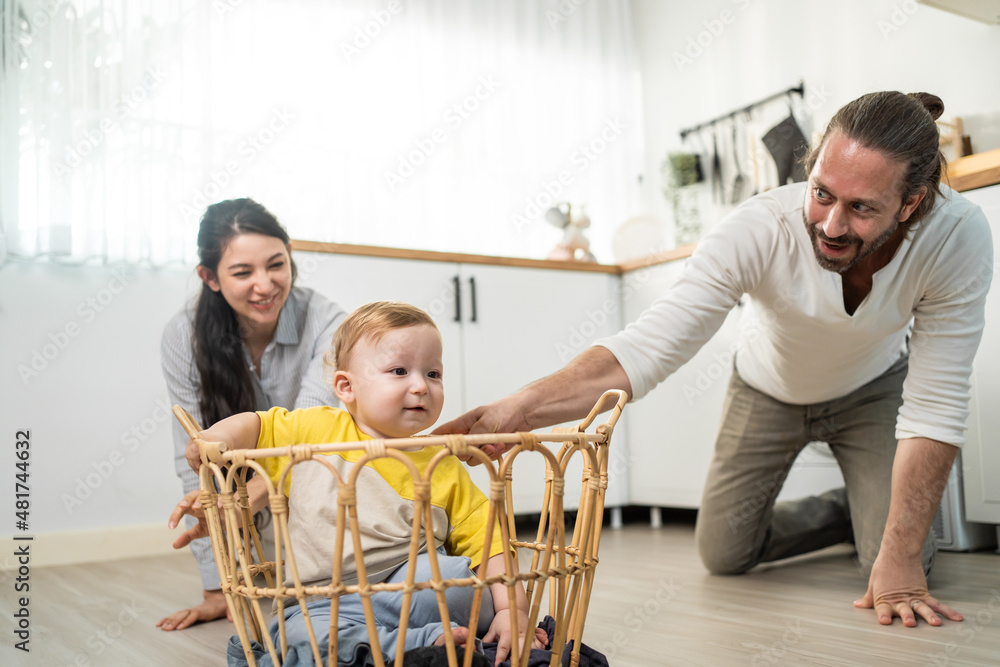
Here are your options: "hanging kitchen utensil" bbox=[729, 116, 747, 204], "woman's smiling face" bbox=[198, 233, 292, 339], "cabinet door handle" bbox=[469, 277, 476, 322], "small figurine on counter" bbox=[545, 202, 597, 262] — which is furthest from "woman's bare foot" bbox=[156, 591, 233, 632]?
"hanging kitchen utensil" bbox=[729, 116, 747, 204]

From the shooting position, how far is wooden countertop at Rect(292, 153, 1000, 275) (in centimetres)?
163

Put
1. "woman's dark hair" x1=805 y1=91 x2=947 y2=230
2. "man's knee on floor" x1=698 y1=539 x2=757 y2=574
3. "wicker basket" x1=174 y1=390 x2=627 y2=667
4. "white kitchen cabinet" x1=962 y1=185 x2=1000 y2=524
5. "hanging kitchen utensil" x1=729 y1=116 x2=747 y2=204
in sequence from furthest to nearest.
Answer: "hanging kitchen utensil" x1=729 y1=116 x2=747 y2=204 → "white kitchen cabinet" x1=962 y1=185 x2=1000 y2=524 → "man's knee on floor" x1=698 y1=539 x2=757 y2=574 → "woman's dark hair" x1=805 y1=91 x2=947 y2=230 → "wicker basket" x1=174 y1=390 x2=627 y2=667

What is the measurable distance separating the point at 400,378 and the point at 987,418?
1383 mm

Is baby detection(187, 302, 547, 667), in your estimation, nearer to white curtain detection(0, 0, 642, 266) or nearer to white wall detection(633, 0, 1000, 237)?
white curtain detection(0, 0, 642, 266)

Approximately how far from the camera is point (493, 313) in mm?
2273

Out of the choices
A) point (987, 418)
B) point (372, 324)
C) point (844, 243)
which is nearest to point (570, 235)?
point (987, 418)

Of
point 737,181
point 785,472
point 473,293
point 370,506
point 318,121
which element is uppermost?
point 318,121

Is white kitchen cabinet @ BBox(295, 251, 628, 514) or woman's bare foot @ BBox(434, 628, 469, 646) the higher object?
white kitchen cabinet @ BBox(295, 251, 628, 514)

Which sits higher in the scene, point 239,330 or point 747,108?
point 747,108

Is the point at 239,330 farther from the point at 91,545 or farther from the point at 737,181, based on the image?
the point at 737,181

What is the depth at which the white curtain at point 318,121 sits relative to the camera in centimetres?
212

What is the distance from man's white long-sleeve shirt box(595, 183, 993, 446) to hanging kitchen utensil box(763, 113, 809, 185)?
4.81 feet

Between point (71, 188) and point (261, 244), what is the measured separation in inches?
40.9

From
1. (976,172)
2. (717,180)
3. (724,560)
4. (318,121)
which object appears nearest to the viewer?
(724,560)
